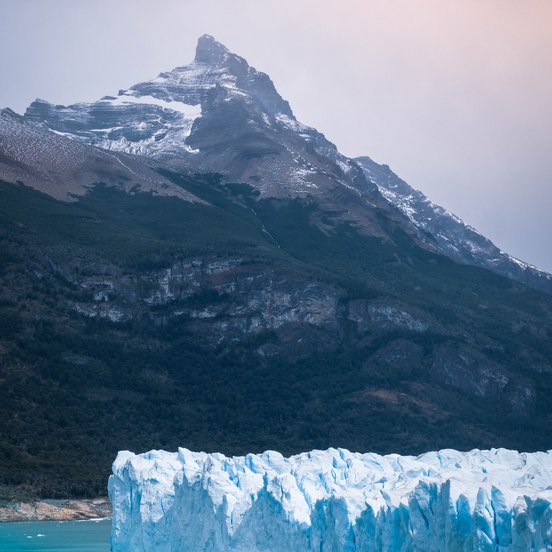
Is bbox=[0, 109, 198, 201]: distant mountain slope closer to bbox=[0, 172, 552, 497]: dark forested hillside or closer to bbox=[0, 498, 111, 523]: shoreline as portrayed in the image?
bbox=[0, 172, 552, 497]: dark forested hillside

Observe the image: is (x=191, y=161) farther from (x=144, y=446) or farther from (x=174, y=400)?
(x=144, y=446)

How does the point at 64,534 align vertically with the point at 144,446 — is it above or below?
below

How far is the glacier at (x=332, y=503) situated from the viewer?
3422 centimetres

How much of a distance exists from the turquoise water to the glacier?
11.1 meters

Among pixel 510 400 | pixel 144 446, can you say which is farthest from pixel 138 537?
pixel 510 400

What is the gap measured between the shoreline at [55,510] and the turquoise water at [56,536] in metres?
0.47

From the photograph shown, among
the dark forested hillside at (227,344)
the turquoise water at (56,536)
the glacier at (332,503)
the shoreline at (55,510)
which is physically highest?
the dark forested hillside at (227,344)

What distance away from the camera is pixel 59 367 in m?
96.6

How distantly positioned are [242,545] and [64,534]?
93.7 feet

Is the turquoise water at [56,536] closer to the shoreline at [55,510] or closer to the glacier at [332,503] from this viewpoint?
the shoreline at [55,510]

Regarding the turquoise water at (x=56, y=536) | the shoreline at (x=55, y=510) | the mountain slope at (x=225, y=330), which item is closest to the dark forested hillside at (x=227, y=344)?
the mountain slope at (x=225, y=330)

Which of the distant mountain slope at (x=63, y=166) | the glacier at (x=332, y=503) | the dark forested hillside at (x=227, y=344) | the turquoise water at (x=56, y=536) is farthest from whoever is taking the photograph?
the distant mountain slope at (x=63, y=166)

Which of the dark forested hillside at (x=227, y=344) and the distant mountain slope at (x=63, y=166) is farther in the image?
the distant mountain slope at (x=63, y=166)

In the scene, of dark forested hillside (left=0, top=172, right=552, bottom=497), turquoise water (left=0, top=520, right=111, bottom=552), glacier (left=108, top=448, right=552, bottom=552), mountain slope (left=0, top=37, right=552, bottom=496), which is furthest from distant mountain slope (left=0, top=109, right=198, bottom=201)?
glacier (left=108, top=448, right=552, bottom=552)
